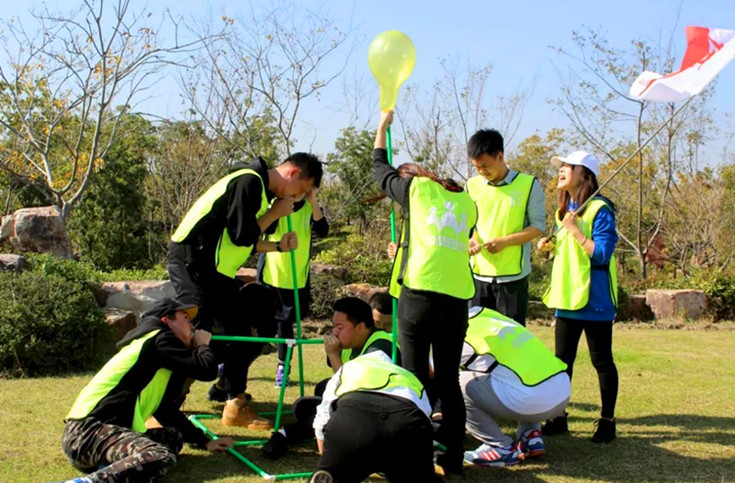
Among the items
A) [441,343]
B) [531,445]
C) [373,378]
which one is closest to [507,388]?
[531,445]

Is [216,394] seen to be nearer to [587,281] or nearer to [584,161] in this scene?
[587,281]

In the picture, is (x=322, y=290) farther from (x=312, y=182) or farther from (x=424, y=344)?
(x=424, y=344)

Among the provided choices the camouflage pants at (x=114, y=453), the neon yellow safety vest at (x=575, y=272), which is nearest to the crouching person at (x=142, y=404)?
the camouflage pants at (x=114, y=453)

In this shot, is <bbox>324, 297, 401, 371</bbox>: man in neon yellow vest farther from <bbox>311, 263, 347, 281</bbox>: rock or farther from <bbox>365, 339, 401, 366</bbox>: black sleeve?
<bbox>311, 263, 347, 281</bbox>: rock

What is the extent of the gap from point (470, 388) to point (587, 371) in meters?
2.86

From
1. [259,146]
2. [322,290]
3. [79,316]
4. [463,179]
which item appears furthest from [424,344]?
[463,179]

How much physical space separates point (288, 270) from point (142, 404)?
82.9 inches

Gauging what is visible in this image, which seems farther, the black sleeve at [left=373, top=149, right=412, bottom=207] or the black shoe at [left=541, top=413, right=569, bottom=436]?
the black shoe at [left=541, top=413, right=569, bottom=436]

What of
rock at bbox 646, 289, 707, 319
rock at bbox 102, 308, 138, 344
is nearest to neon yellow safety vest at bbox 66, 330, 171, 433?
rock at bbox 102, 308, 138, 344

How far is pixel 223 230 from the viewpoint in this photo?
4207 millimetres

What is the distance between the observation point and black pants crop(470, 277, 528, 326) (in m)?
4.81

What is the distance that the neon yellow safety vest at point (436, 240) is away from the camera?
144 inches

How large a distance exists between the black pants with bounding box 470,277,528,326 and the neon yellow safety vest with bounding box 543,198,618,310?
0.25m

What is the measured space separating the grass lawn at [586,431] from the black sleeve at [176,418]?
0.11 m
